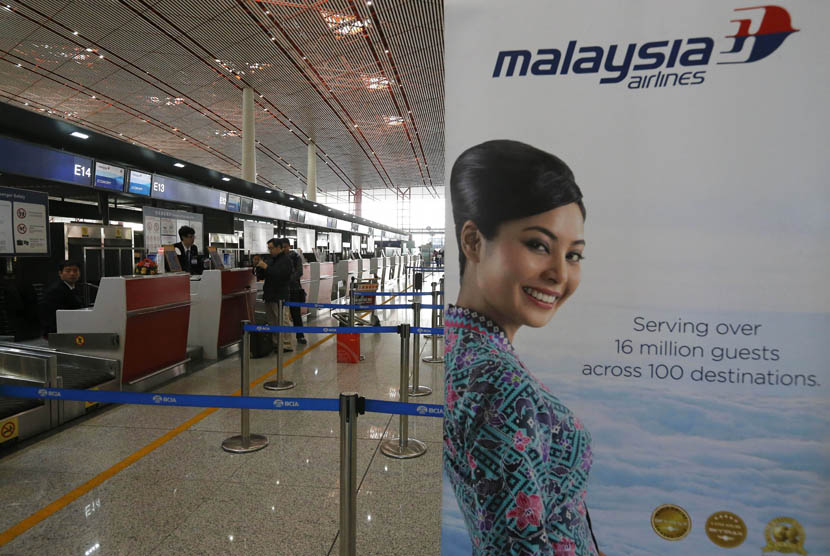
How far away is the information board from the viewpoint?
18.4 ft

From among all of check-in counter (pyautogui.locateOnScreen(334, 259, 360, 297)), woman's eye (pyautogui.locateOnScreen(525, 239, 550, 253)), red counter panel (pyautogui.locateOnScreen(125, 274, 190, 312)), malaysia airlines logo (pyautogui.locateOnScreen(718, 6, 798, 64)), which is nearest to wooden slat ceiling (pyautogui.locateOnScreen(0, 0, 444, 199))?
check-in counter (pyautogui.locateOnScreen(334, 259, 360, 297))

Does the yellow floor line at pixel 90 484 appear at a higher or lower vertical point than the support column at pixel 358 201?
lower

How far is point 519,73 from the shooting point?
60.1 inches

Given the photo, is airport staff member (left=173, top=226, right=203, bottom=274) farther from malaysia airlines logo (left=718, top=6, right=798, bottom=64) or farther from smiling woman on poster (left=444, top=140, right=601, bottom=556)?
malaysia airlines logo (left=718, top=6, right=798, bottom=64)

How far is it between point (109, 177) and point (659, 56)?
25.7ft

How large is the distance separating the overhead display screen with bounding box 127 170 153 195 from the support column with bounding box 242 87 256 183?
6309 millimetres

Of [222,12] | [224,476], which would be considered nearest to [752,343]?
[224,476]

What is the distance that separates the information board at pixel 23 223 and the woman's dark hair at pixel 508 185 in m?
6.46

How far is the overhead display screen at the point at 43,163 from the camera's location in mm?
5371

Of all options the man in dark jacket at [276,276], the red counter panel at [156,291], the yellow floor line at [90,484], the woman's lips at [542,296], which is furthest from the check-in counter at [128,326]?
the woman's lips at [542,296]

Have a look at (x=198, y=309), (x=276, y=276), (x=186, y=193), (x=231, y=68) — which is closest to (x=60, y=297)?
(x=198, y=309)

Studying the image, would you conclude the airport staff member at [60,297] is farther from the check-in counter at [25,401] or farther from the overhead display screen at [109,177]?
the overhead display screen at [109,177]

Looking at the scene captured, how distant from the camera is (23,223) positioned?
5.85 m

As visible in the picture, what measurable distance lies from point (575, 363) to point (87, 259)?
963 cm
